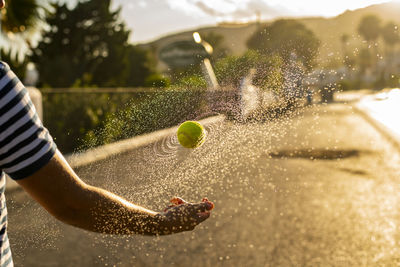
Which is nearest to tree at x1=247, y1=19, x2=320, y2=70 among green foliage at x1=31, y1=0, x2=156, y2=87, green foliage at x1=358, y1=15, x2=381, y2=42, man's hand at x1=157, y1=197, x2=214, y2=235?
man's hand at x1=157, y1=197, x2=214, y2=235

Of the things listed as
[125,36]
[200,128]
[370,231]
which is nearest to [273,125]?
[200,128]

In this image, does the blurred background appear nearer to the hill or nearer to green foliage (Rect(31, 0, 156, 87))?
the hill

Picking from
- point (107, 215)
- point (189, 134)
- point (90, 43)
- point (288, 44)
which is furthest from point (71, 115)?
point (90, 43)

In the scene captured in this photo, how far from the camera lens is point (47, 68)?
28156 mm

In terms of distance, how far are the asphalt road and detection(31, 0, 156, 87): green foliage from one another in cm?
2480

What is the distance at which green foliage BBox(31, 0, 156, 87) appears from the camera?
3222 cm

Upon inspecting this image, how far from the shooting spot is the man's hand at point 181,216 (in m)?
1.68

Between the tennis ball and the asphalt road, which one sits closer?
the tennis ball

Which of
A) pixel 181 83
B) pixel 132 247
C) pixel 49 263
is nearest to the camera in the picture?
pixel 181 83

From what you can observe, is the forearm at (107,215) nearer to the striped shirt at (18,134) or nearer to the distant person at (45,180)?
the distant person at (45,180)

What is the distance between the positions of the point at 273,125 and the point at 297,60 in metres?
0.77

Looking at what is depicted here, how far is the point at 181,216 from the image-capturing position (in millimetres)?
1706

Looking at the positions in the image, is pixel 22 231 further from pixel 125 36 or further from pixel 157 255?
pixel 125 36

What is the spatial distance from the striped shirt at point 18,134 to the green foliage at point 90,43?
30191 mm
